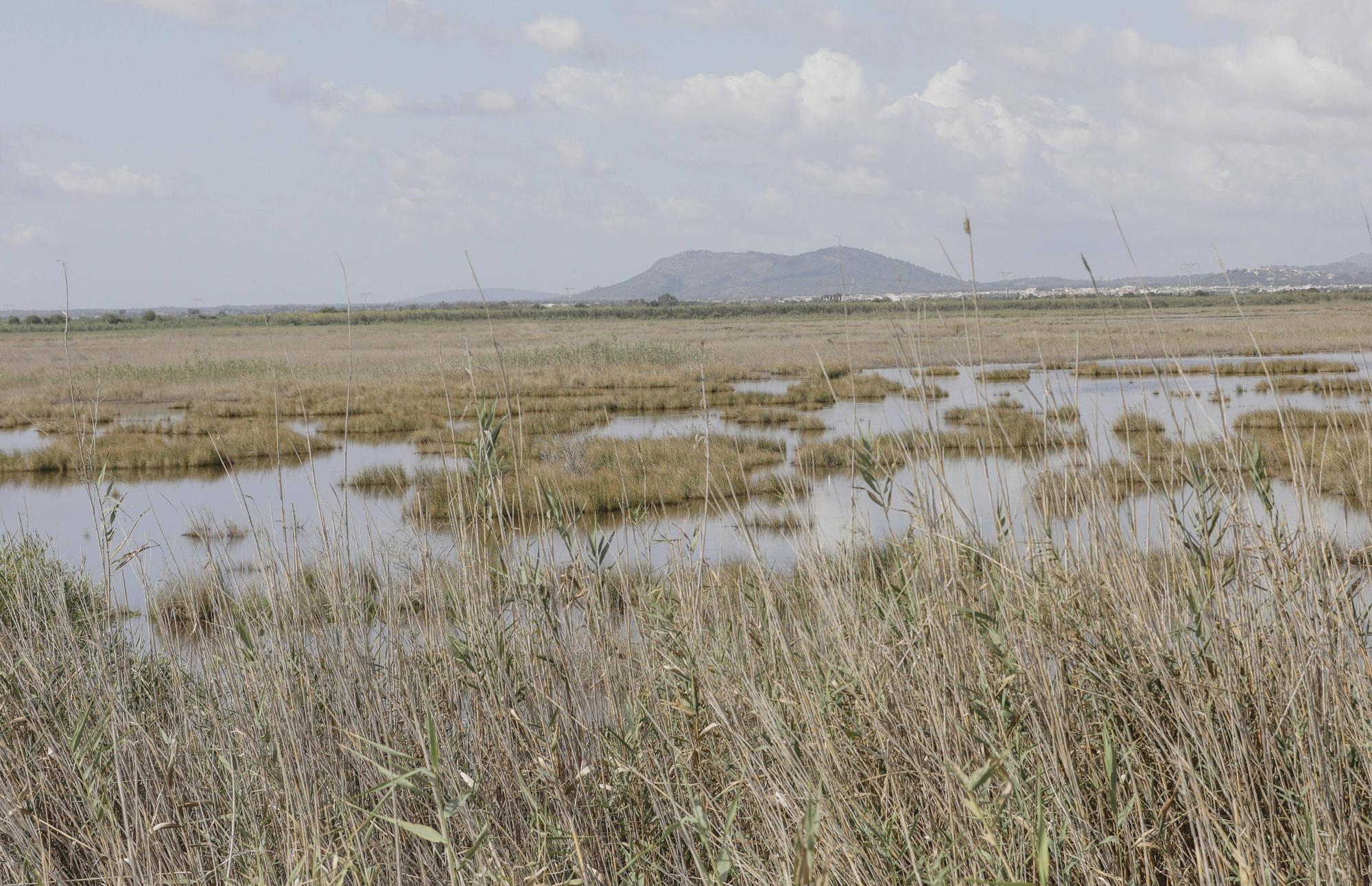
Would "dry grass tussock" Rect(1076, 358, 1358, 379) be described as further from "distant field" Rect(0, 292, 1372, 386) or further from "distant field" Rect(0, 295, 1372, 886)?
"distant field" Rect(0, 295, 1372, 886)

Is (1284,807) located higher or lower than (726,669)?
lower

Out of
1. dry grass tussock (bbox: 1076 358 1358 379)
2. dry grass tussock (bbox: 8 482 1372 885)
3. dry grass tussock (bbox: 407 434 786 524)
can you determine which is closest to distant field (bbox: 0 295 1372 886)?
dry grass tussock (bbox: 8 482 1372 885)

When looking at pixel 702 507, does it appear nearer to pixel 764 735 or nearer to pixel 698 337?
pixel 764 735

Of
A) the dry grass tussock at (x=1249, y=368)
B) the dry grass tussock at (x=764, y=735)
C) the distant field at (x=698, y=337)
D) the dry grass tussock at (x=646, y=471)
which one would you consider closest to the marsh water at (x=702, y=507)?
the dry grass tussock at (x=764, y=735)

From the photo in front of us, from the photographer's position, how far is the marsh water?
313cm

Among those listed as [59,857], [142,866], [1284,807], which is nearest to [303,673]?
[142,866]

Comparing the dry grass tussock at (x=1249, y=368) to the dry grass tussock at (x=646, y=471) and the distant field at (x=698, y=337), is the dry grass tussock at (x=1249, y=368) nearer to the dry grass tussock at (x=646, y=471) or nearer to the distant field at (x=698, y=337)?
the distant field at (x=698, y=337)

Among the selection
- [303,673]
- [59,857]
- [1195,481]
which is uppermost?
[1195,481]

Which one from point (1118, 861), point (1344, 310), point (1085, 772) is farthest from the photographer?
point (1344, 310)

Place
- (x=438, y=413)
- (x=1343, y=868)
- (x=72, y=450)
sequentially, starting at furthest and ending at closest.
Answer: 1. (x=438, y=413)
2. (x=72, y=450)
3. (x=1343, y=868)

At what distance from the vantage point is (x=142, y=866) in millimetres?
3064

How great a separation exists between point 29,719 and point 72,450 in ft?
54.2

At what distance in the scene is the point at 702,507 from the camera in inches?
467

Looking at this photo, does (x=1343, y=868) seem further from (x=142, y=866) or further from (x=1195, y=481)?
(x=142, y=866)
